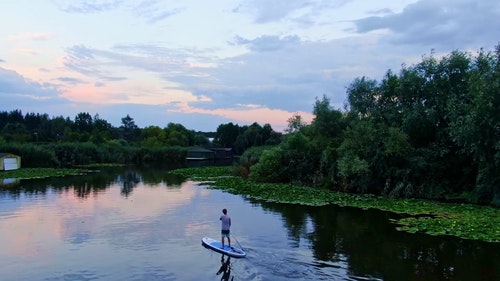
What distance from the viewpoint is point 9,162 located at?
224ft

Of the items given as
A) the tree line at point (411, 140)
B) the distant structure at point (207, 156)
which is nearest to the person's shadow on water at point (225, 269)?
the tree line at point (411, 140)

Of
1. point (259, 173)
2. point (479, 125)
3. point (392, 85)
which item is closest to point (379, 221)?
point (479, 125)

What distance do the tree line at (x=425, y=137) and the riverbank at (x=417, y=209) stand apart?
2615 mm

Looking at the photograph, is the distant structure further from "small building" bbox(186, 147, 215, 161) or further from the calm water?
the calm water

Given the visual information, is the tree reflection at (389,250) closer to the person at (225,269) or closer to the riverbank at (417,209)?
the riverbank at (417,209)

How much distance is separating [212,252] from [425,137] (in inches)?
1074

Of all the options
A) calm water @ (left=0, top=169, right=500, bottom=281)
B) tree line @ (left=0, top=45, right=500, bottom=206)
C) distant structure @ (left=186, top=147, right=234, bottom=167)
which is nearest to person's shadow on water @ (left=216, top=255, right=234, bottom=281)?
calm water @ (left=0, top=169, right=500, bottom=281)

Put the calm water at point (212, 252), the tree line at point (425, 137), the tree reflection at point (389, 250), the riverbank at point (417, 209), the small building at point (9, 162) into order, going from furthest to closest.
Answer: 1. the small building at point (9, 162)
2. the tree line at point (425, 137)
3. the riverbank at point (417, 209)
4. the tree reflection at point (389, 250)
5. the calm water at point (212, 252)

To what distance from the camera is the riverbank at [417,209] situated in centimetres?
2212

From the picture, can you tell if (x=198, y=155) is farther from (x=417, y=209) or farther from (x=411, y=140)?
(x=417, y=209)

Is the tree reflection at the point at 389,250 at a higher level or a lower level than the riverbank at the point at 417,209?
lower

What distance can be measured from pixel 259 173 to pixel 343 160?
13502mm

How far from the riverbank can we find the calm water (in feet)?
4.38

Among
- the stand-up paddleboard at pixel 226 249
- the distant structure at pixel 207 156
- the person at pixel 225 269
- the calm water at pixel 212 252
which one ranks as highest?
the distant structure at pixel 207 156
